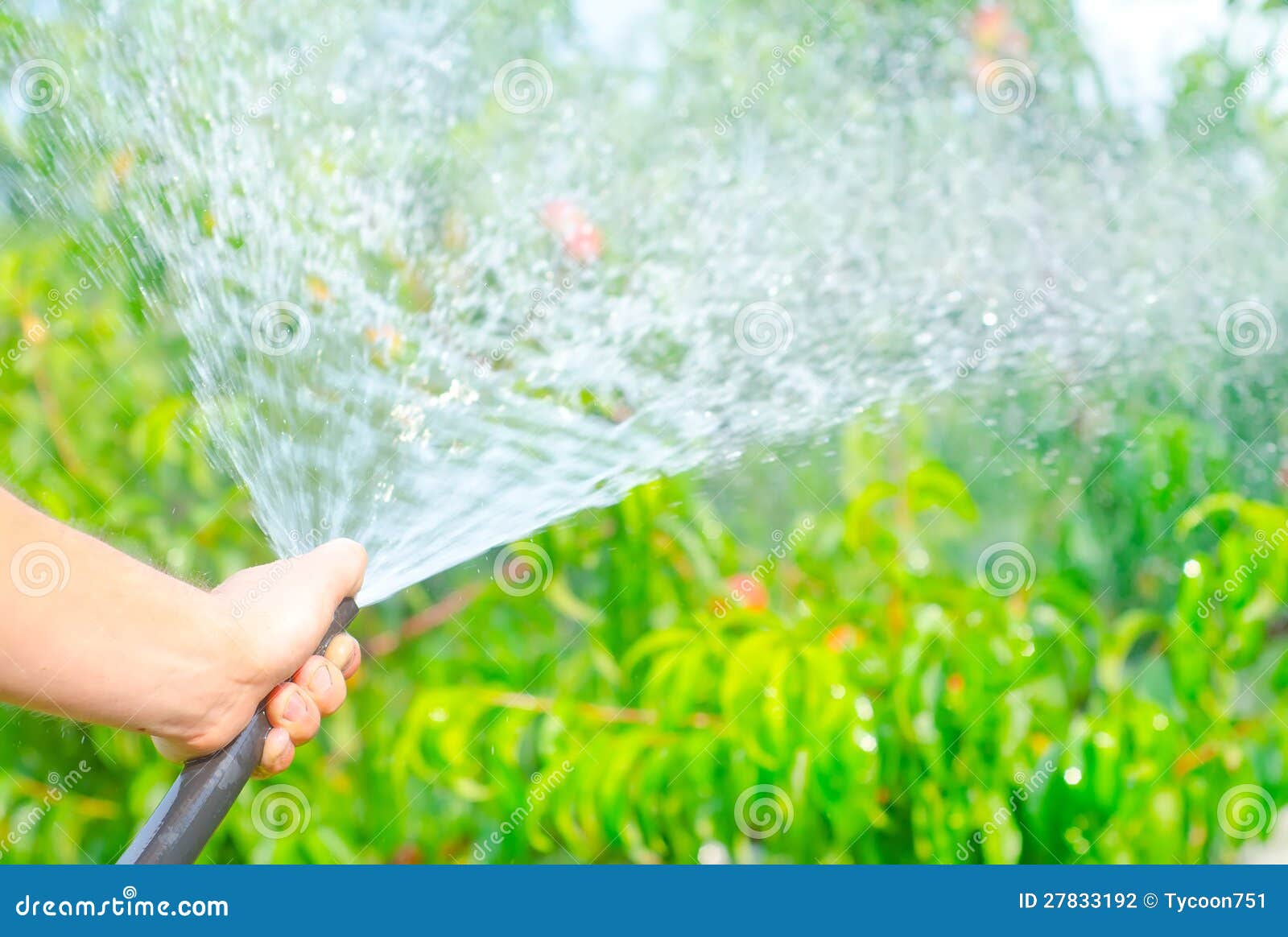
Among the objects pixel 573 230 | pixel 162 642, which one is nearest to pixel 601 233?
pixel 573 230

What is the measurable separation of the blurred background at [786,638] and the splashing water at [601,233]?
8cm

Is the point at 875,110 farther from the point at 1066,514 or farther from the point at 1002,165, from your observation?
the point at 1066,514

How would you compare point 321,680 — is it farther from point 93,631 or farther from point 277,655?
→ point 93,631

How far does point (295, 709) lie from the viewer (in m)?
0.85

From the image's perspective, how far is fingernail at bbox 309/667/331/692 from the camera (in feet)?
2.84


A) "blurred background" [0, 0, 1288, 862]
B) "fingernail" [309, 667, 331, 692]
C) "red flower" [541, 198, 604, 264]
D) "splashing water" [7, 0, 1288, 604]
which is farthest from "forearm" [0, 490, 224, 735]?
"red flower" [541, 198, 604, 264]

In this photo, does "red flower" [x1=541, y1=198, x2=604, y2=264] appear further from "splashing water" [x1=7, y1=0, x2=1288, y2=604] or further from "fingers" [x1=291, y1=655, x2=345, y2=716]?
"fingers" [x1=291, y1=655, x2=345, y2=716]

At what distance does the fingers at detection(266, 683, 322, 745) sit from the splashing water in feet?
0.99

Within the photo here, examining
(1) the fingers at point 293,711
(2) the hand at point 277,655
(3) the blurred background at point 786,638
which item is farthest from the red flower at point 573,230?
(1) the fingers at point 293,711

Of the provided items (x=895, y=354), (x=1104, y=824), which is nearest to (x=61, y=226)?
(x=895, y=354)

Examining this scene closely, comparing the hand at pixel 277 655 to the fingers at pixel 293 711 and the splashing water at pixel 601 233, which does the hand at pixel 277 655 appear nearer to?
the fingers at pixel 293 711

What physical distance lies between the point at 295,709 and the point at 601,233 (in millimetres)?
970

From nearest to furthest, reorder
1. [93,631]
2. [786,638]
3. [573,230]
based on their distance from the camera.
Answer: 1. [93,631]
2. [786,638]
3. [573,230]

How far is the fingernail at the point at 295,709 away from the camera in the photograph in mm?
843
